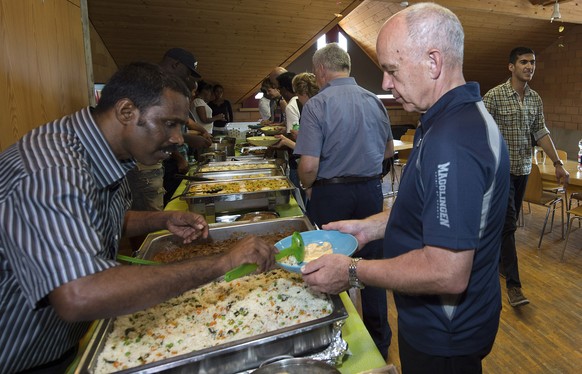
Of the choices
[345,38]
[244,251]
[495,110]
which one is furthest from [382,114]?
[345,38]

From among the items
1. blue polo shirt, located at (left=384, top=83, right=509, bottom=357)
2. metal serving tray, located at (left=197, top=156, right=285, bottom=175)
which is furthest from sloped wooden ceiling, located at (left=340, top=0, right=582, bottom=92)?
blue polo shirt, located at (left=384, top=83, right=509, bottom=357)

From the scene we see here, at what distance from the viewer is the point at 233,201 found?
212 cm

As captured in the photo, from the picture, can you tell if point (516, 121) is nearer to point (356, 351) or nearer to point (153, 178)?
point (356, 351)

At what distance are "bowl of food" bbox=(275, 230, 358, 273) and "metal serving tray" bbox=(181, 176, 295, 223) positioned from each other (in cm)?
85

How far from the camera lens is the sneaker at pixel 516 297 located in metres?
2.58

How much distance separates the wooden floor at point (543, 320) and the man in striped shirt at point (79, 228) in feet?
5.53

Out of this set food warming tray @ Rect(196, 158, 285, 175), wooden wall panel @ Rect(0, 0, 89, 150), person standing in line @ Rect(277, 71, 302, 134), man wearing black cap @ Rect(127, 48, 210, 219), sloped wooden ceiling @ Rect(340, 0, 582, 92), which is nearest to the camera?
wooden wall panel @ Rect(0, 0, 89, 150)

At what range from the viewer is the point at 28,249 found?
0.66m

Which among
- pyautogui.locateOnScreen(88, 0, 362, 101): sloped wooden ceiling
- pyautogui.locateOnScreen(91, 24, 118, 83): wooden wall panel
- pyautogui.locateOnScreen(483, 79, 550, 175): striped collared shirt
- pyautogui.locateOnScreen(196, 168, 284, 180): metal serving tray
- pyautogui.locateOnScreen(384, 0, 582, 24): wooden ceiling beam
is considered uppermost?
pyautogui.locateOnScreen(384, 0, 582, 24): wooden ceiling beam

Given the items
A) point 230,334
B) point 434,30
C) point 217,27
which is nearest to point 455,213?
point 434,30

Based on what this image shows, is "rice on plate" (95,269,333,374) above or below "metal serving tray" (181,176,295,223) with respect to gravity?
below

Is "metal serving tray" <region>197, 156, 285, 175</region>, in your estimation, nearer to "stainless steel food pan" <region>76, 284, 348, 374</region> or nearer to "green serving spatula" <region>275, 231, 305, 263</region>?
"green serving spatula" <region>275, 231, 305, 263</region>

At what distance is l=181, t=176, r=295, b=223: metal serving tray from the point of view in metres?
2.06

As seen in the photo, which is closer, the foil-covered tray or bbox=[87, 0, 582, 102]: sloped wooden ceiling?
the foil-covered tray
